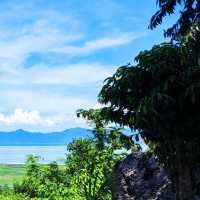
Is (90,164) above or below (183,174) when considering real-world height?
above

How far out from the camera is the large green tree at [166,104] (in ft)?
61.9

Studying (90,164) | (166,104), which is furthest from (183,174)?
(90,164)

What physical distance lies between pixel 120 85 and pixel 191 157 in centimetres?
476

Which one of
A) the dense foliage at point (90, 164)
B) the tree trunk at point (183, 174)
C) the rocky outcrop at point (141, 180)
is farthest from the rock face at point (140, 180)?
the tree trunk at point (183, 174)

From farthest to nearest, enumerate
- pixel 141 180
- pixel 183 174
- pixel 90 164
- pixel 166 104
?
pixel 90 164, pixel 141 180, pixel 183 174, pixel 166 104

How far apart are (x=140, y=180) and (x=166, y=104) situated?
30.4 feet

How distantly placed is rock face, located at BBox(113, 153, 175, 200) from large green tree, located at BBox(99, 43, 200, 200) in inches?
113

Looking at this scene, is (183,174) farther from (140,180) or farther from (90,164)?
(90,164)

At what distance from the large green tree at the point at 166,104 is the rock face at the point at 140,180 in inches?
113

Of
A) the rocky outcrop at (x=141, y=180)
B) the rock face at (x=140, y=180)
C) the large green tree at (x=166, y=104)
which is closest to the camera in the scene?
the large green tree at (x=166, y=104)

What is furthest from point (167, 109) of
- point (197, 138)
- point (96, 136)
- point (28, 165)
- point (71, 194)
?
point (28, 165)

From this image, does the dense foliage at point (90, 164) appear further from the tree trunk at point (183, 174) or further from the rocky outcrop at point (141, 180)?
the tree trunk at point (183, 174)

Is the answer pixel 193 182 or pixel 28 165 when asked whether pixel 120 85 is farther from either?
pixel 28 165

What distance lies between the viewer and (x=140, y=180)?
88.1 feet
